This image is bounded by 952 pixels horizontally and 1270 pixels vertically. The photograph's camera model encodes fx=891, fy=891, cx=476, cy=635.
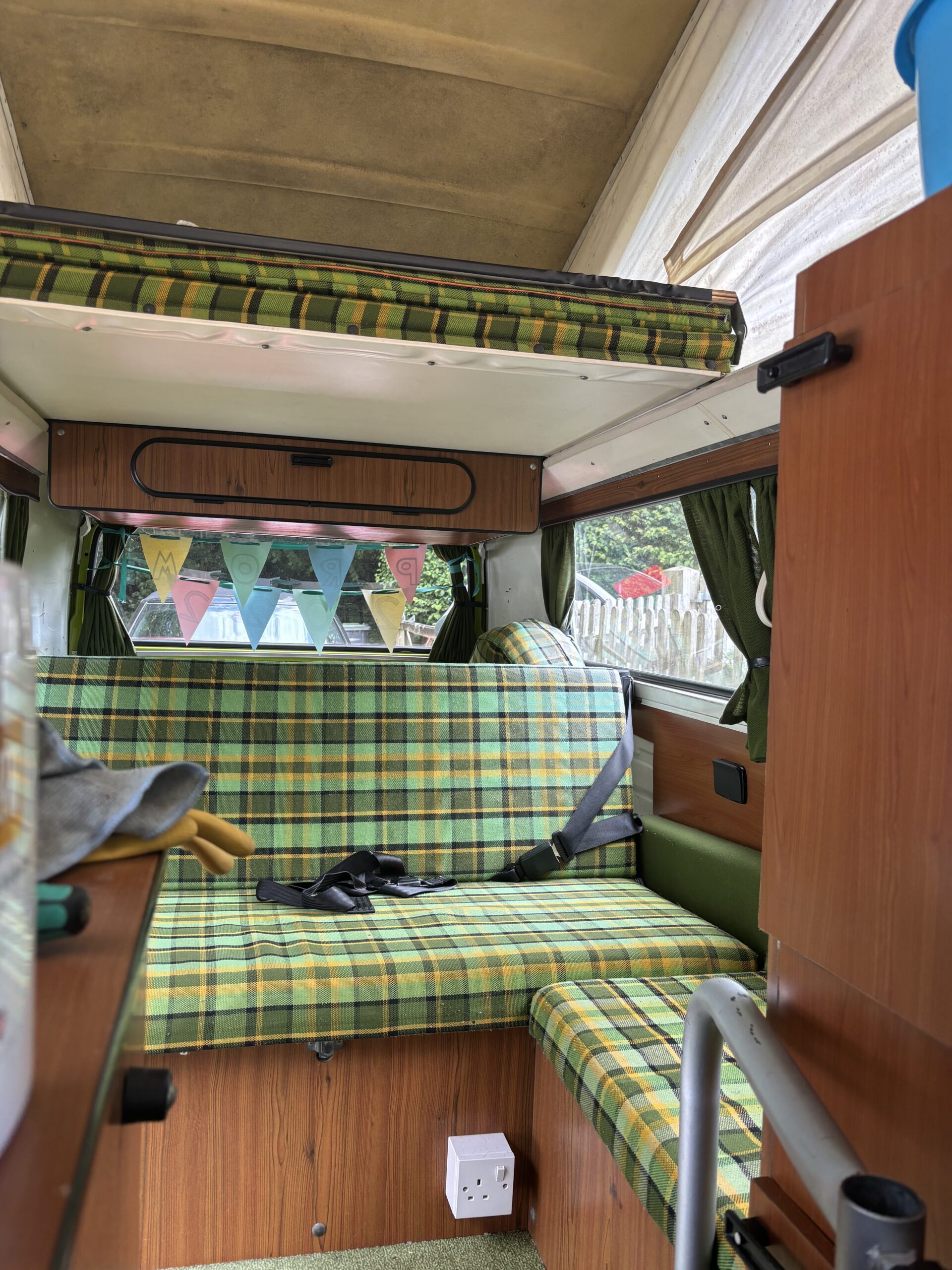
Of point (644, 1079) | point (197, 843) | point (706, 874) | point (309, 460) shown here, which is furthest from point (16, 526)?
point (197, 843)

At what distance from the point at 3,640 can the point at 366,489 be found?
3012 mm

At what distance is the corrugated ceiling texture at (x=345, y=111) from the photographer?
244 cm

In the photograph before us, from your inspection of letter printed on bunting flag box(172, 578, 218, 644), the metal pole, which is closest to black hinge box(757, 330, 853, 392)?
the metal pole

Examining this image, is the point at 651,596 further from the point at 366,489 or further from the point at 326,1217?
the point at 326,1217

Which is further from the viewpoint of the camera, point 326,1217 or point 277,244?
point 326,1217

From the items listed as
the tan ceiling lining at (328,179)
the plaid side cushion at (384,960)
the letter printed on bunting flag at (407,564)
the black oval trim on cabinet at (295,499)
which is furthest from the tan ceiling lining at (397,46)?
the plaid side cushion at (384,960)

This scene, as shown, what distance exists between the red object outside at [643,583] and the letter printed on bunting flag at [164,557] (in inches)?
78.5

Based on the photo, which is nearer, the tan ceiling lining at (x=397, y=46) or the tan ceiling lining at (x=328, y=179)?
the tan ceiling lining at (x=397, y=46)

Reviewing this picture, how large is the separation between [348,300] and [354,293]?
0.7 inches

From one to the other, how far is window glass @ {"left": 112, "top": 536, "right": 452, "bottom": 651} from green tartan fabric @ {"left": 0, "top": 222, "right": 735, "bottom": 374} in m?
2.52

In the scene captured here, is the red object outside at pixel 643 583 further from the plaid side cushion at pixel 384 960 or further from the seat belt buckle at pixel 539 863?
the plaid side cushion at pixel 384 960

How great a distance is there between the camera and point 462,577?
14.9 ft

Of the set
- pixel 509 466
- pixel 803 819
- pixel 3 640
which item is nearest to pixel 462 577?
pixel 509 466

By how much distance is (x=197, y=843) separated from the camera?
66 cm
